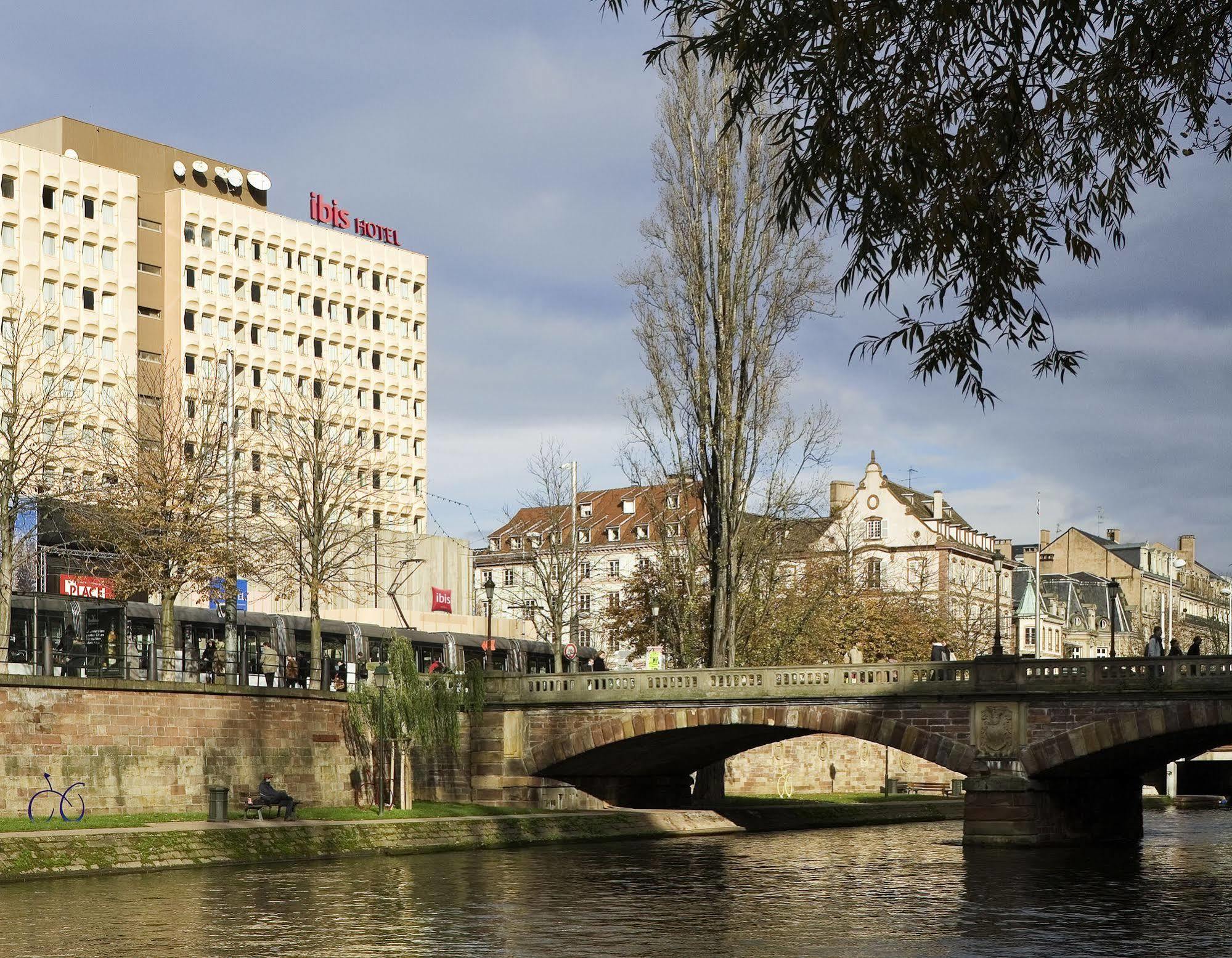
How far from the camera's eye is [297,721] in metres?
55.1

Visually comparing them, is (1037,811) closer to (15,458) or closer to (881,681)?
(881,681)

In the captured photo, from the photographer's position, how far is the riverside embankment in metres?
38.3

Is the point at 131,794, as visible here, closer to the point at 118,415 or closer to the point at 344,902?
the point at 344,902

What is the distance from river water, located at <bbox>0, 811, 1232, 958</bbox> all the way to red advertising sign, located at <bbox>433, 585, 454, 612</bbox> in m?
57.8

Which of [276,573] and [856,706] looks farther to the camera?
[276,573]

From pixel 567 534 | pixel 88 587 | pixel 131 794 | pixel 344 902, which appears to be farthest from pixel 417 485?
pixel 344 902

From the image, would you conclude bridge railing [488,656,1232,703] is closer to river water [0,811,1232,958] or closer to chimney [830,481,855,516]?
river water [0,811,1232,958]

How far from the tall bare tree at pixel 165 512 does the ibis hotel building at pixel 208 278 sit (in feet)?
65.3

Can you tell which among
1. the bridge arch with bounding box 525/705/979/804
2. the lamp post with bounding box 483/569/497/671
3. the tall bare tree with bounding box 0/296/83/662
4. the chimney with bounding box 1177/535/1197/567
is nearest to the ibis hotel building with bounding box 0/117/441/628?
the tall bare tree with bounding box 0/296/83/662

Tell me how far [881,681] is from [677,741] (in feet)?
29.0

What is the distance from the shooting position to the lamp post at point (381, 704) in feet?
173

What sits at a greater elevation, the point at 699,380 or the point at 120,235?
the point at 120,235

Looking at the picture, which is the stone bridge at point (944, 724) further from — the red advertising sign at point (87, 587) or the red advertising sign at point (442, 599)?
the red advertising sign at point (442, 599)

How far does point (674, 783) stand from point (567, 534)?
51.7 metres
